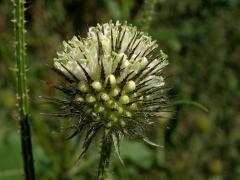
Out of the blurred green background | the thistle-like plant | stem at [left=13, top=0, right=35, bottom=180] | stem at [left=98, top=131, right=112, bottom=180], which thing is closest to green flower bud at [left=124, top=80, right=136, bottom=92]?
the thistle-like plant

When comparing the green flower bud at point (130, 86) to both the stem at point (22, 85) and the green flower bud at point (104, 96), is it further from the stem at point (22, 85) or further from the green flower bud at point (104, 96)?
the stem at point (22, 85)

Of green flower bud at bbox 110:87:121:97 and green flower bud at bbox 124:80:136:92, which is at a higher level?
green flower bud at bbox 124:80:136:92

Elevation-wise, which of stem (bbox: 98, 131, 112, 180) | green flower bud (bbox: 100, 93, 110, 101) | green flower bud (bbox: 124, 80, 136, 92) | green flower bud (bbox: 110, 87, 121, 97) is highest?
green flower bud (bbox: 124, 80, 136, 92)

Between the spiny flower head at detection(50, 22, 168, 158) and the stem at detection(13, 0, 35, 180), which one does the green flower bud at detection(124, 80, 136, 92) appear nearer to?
the spiny flower head at detection(50, 22, 168, 158)

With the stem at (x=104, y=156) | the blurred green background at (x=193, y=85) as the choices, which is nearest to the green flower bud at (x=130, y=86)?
the stem at (x=104, y=156)

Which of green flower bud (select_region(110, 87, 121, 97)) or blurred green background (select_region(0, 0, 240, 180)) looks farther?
blurred green background (select_region(0, 0, 240, 180))

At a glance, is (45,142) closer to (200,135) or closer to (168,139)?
(168,139)

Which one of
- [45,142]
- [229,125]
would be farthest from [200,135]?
[45,142]
